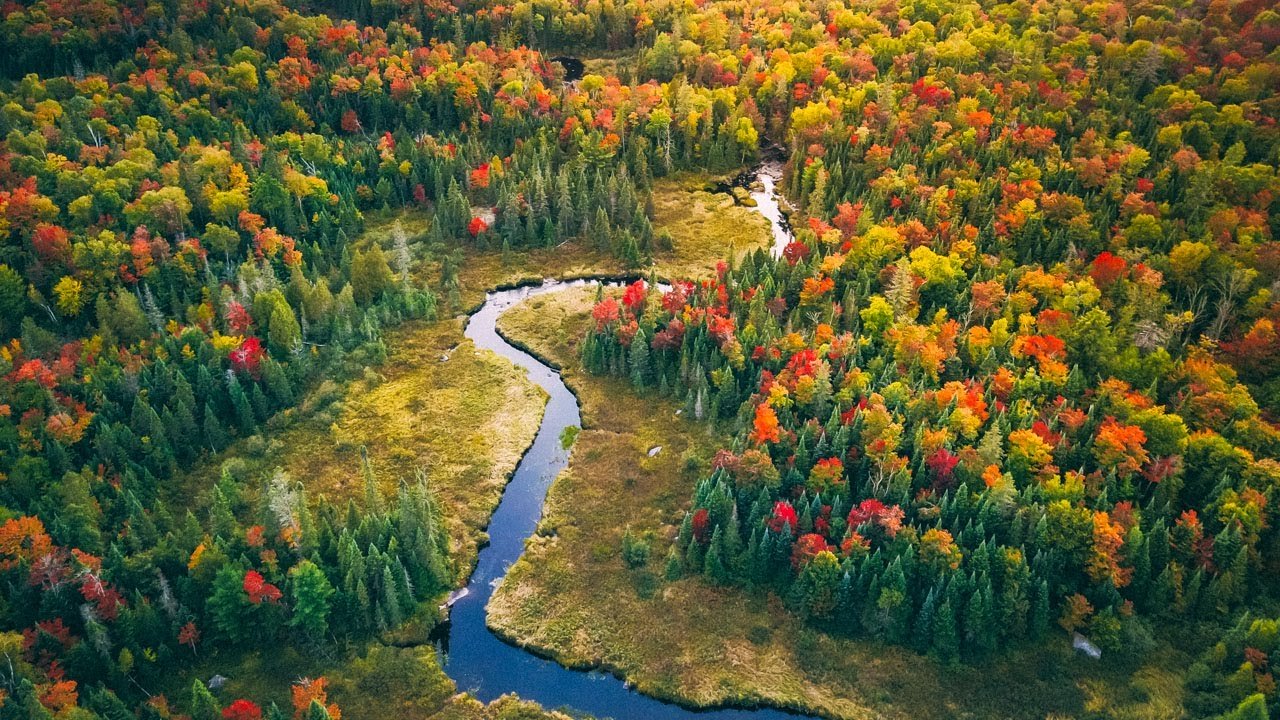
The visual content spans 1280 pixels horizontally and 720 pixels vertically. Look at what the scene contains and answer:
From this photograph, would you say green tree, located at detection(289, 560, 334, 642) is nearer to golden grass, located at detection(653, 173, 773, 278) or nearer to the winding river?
the winding river

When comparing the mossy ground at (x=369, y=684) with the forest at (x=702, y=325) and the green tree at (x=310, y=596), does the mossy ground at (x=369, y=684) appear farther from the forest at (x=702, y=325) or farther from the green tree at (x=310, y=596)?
the green tree at (x=310, y=596)

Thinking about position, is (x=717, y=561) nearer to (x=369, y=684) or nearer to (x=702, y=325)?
(x=369, y=684)

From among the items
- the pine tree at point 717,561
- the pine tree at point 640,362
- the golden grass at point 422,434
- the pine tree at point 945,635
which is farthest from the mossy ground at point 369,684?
the pine tree at point 640,362

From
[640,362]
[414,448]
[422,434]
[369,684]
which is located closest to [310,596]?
[369,684]

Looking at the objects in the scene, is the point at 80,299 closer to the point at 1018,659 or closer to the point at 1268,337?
the point at 1018,659

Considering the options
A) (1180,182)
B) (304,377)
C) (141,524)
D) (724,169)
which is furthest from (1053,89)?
(141,524)

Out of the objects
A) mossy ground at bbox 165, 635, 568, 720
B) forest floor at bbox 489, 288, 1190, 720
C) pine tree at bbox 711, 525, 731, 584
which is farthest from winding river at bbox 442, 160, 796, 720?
pine tree at bbox 711, 525, 731, 584
